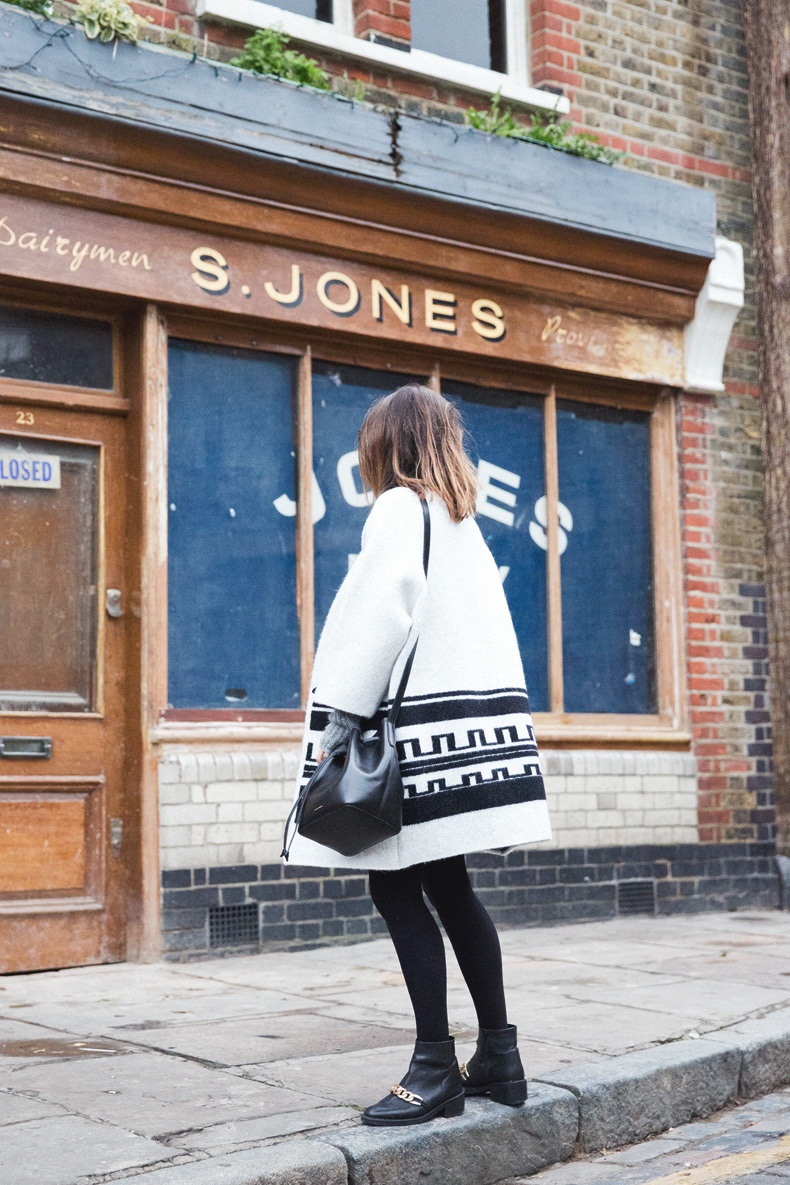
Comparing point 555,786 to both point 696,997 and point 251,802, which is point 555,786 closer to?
point 251,802

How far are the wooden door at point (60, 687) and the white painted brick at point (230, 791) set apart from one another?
43 cm

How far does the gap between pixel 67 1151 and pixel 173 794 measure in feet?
10.6

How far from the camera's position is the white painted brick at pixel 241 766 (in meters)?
6.58

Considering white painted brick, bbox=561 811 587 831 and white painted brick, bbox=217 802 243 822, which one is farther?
white painted brick, bbox=561 811 587 831

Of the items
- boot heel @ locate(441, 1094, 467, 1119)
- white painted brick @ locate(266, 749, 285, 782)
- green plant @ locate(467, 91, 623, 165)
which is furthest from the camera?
green plant @ locate(467, 91, 623, 165)

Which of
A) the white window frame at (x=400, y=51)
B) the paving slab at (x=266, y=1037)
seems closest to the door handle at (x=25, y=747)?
the paving slab at (x=266, y=1037)

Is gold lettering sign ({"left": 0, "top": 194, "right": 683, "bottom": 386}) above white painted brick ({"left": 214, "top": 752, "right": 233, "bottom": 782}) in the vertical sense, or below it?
above

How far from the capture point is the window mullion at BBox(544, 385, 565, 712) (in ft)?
25.8

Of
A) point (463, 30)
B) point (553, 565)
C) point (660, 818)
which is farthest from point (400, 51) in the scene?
point (660, 818)

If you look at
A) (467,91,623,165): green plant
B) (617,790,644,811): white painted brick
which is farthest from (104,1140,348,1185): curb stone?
(467,91,623,165): green plant

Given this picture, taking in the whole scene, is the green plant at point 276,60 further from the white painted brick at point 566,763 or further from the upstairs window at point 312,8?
the white painted brick at point 566,763

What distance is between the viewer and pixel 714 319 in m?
8.43

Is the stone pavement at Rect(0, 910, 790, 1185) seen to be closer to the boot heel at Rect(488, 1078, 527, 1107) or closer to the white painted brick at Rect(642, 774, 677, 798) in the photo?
the boot heel at Rect(488, 1078, 527, 1107)

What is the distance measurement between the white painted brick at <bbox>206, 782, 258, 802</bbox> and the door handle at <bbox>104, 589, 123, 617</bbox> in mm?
933
